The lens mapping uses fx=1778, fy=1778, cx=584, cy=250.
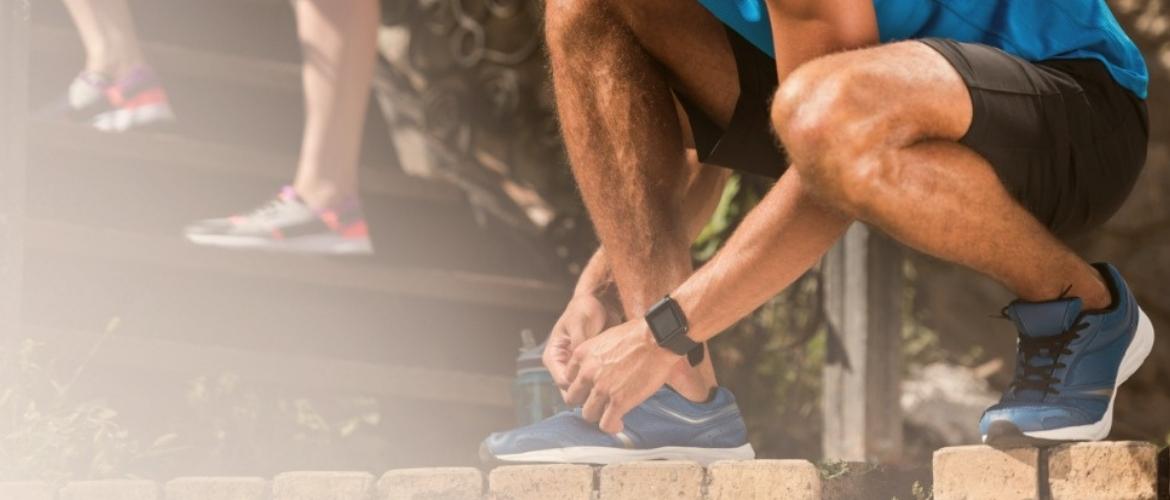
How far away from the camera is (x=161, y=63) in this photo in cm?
495

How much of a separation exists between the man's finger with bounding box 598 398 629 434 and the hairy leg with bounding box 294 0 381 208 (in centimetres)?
152

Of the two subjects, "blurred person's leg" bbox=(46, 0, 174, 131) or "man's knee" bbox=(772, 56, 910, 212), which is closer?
"man's knee" bbox=(772, 56, 910, 212)

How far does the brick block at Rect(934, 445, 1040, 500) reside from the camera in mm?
2645

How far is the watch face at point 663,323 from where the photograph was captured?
9.12ft

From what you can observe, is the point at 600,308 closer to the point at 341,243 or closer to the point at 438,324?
the point at 341,243

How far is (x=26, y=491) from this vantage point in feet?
10.1

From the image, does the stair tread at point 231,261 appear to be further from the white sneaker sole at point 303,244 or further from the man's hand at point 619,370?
the man's hand at point 619,370

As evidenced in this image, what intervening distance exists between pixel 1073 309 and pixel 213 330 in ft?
8.22

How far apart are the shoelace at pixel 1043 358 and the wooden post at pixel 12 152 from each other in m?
1.79

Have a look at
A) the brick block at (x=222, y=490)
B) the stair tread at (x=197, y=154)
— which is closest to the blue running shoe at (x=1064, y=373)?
the brick block at (x=222, y=490)

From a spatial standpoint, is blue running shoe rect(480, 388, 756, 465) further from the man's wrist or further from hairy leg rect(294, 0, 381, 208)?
hairy leg rect(294, 0, 381, 208)

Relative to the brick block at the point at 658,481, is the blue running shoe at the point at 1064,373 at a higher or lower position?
higher

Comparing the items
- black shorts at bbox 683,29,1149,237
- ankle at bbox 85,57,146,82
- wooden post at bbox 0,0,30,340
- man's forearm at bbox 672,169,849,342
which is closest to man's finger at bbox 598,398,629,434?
man's forearm at bbox 672,169,849,342

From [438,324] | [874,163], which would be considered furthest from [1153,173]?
[874,163]
